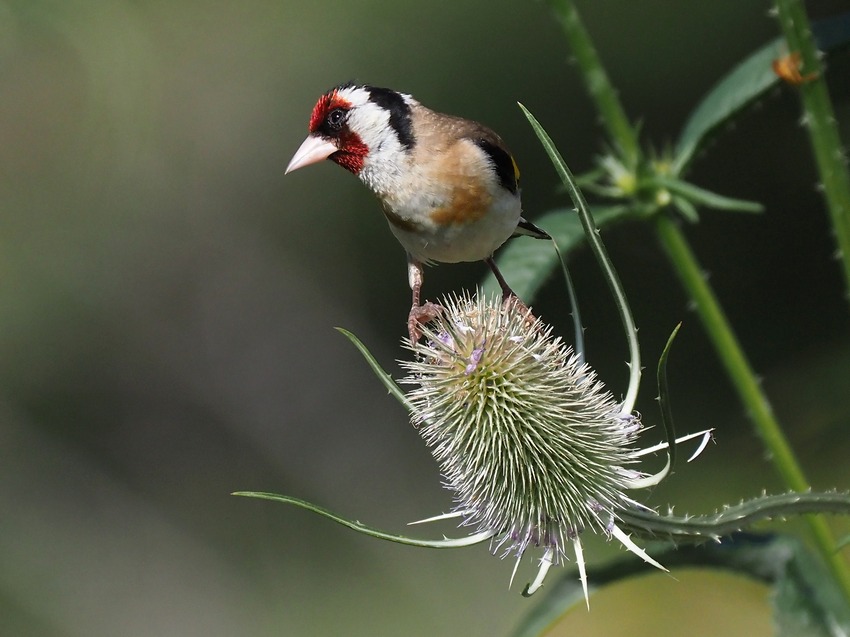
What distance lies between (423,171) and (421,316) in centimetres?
31

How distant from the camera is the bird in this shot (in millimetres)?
1692

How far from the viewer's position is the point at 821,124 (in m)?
1.79

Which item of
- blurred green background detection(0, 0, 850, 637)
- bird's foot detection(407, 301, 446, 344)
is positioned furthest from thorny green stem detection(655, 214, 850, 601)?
blurred green background detection(0, 0, 850, 637)

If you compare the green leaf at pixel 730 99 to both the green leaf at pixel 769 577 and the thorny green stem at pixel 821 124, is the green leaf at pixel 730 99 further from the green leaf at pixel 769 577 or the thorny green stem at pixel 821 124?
the green leaf at pixel 769 577

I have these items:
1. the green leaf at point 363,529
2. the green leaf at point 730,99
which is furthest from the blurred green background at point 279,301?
the green leaf at point 363,529

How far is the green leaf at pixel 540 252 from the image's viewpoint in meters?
1.90

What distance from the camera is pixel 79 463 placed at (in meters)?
6.12

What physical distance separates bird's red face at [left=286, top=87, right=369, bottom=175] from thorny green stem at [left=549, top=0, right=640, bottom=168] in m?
0.45

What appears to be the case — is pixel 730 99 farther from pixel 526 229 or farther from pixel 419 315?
pixel 419 315

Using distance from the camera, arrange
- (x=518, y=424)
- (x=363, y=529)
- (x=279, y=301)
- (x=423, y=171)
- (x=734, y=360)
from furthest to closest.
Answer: (x=279, y=301) < (x=734, y=360) < (x=423, y=171) < (x=518, y=424) < (x=363, y=529)

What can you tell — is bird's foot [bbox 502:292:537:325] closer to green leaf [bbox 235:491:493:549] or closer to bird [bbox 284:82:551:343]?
bird [bbox 284:82:551:343]

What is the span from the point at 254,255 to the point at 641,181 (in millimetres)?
4474

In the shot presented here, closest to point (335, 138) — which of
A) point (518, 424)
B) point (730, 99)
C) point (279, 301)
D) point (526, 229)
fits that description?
point (526, 229)

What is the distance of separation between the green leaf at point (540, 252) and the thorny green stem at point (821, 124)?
36 centimetres
